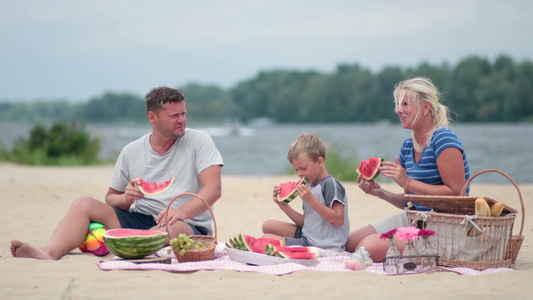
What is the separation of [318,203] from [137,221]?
5.90 feet

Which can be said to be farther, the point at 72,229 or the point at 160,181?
the point at 160,181

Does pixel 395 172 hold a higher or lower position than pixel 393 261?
higher

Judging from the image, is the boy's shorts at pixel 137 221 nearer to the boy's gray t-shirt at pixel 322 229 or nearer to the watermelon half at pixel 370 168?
the boy's gray t-shirt at pixel 322 229

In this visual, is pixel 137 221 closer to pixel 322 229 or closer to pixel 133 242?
pixel 133 242

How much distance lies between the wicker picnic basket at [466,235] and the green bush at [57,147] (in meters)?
15.3

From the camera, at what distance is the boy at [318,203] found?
198 inches

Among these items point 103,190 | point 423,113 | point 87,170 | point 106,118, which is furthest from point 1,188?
point 106,118

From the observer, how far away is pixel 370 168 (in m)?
5.16

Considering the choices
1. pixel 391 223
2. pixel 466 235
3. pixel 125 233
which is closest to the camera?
pixel 466 235

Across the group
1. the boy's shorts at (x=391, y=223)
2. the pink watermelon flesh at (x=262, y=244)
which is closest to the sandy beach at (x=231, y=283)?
the pink watermelon flesh at (x=262, y=244)

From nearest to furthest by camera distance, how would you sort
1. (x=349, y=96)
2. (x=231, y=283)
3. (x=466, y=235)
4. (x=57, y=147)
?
(x=231, y=283), (x=466, y=235), (x=57, y=147), (x=349, y=96)

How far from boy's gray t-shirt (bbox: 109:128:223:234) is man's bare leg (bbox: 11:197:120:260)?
0.35m

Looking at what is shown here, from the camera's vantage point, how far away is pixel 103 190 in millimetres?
11500

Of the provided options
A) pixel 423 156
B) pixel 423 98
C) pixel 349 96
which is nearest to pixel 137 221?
pixel 423 156
